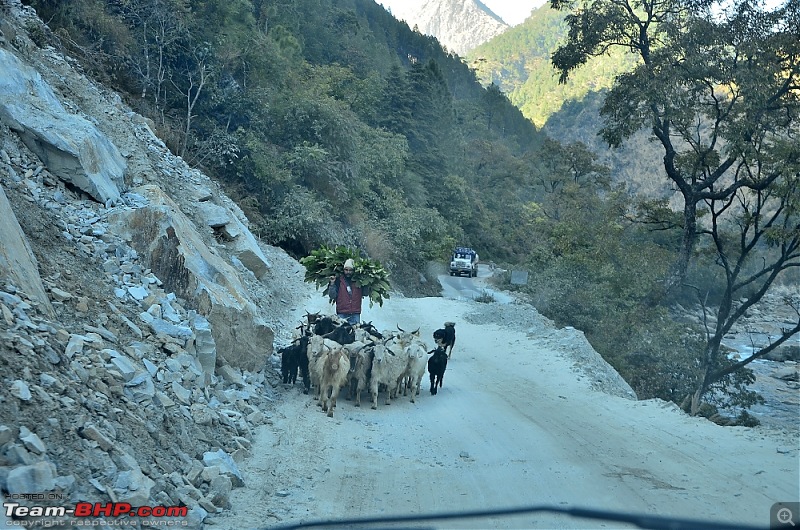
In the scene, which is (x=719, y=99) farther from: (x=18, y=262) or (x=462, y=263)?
(x=462, y=263)

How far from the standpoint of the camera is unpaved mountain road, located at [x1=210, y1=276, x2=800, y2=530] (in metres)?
6.92

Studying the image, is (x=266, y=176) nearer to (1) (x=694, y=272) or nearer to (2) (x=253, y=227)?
(2) (x=253, y=227)

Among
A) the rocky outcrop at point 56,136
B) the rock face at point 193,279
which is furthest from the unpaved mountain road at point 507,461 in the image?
the rocky outcrop at point 56,136

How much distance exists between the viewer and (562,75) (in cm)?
2130

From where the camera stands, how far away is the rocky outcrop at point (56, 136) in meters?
10.7

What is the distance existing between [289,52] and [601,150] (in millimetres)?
50290

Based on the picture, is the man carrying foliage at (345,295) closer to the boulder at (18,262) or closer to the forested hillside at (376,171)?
the boulder at (18,262)

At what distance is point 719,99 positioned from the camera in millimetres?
19500

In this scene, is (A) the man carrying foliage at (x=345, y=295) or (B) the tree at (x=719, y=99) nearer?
(A) the man carrying foliage at (x=345, y=295)

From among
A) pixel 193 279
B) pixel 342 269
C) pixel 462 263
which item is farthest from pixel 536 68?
pixel 193 279

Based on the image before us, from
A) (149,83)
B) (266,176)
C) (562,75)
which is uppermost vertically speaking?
(562,75)

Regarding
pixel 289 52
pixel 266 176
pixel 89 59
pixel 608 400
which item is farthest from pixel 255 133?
pixel 608 400

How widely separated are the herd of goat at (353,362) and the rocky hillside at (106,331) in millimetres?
548

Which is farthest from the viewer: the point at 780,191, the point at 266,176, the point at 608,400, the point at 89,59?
the point at 266,176
